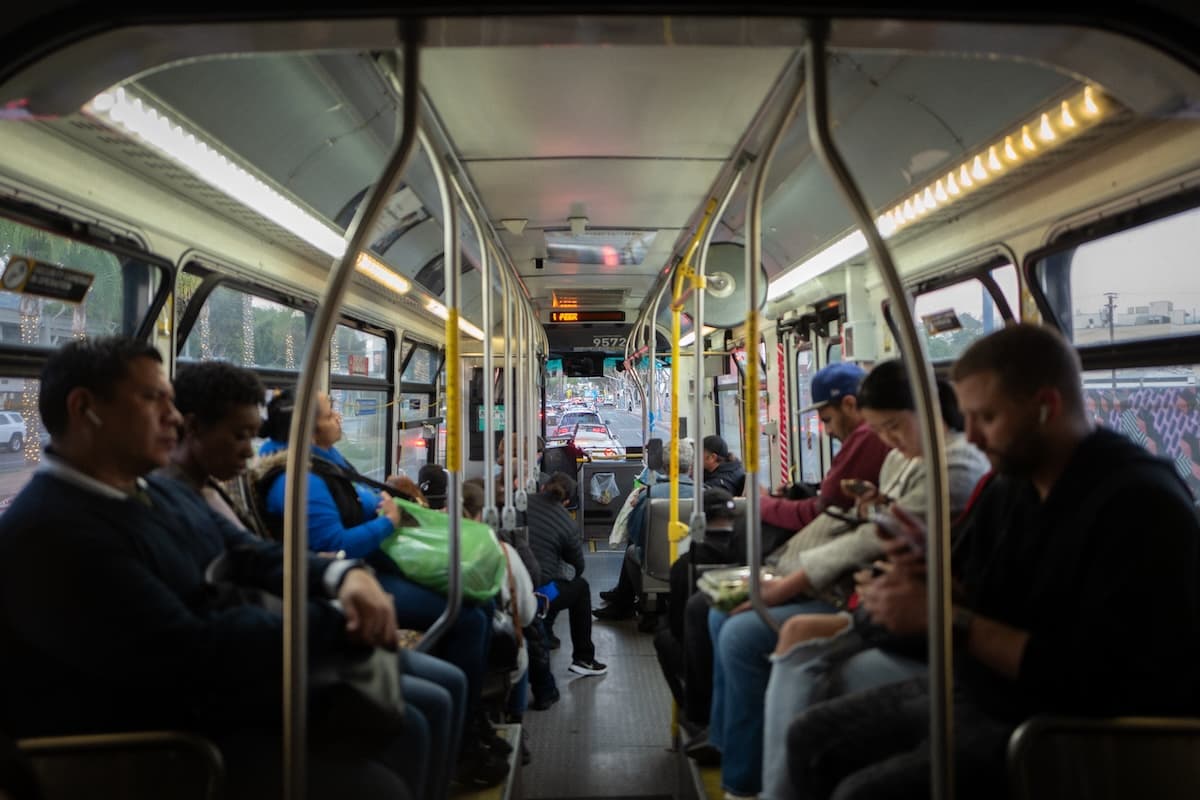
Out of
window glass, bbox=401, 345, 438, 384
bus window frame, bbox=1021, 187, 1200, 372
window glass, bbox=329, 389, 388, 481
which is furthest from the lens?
window glass, bbox=401, 345, 438, 384

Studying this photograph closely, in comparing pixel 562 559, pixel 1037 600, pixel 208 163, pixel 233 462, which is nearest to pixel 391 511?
pixel 233 462

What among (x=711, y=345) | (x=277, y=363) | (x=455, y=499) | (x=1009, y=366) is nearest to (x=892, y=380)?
(x=1009, y=366)

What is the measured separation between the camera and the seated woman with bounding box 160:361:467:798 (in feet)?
6.31

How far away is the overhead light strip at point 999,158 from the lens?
2.08m

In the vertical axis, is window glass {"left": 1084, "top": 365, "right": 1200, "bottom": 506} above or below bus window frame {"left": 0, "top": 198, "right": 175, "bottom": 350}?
below

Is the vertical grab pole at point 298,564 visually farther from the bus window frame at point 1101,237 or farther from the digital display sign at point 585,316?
the digital display sign at point 585,316

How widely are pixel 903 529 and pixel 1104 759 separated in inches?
21.4

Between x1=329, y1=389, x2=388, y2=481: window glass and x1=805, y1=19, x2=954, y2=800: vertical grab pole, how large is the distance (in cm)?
413

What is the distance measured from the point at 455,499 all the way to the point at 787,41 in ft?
4.77

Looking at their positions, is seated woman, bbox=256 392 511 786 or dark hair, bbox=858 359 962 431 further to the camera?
seated woman, bbox=256 392 511 786

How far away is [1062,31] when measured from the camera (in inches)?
50.1

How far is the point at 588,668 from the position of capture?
4410 mm

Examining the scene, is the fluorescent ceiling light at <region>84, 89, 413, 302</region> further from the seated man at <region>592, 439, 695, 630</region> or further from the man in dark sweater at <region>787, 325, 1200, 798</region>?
the seated man at <region>592, 439, 695, 630</region>

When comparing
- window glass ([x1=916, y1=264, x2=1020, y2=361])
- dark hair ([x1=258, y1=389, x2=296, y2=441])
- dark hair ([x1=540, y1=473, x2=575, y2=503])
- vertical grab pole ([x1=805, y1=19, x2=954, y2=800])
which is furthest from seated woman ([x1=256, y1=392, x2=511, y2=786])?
window glass ([x1=916, y1=264, x2=1020, y2=361])
